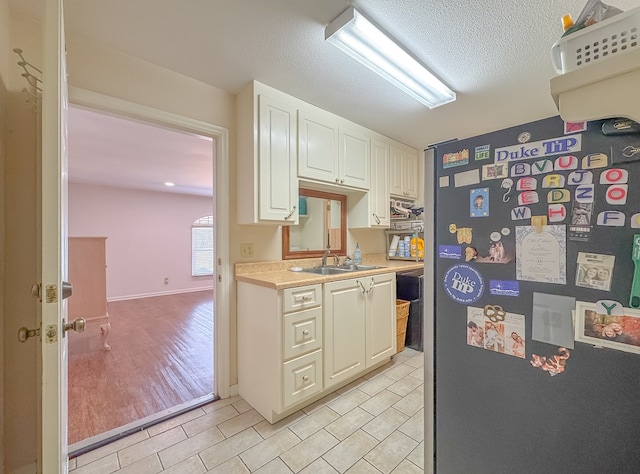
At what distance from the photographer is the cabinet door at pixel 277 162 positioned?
1973 millimetres

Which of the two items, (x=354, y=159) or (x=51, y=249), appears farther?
(x=354, y=159)

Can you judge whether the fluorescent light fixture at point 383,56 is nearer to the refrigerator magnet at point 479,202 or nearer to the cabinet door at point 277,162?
the cabinet door at point 277,162

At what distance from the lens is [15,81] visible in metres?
1.34

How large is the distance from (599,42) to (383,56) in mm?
1292

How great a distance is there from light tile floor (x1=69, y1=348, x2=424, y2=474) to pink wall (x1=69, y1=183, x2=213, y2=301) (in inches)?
190

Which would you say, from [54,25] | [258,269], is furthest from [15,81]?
[258,269]

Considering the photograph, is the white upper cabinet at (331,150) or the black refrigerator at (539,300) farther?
the white upper cabinet at (331,150)

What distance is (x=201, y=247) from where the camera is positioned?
21.8 feet

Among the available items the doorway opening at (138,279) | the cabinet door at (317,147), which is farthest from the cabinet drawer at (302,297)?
the cabinet door at (317,147)

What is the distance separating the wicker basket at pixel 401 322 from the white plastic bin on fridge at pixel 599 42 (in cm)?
239

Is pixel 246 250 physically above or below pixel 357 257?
above

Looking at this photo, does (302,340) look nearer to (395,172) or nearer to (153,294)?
(395,172)

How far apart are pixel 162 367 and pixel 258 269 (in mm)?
1384

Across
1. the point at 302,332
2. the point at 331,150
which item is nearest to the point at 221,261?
the point at 302,332
